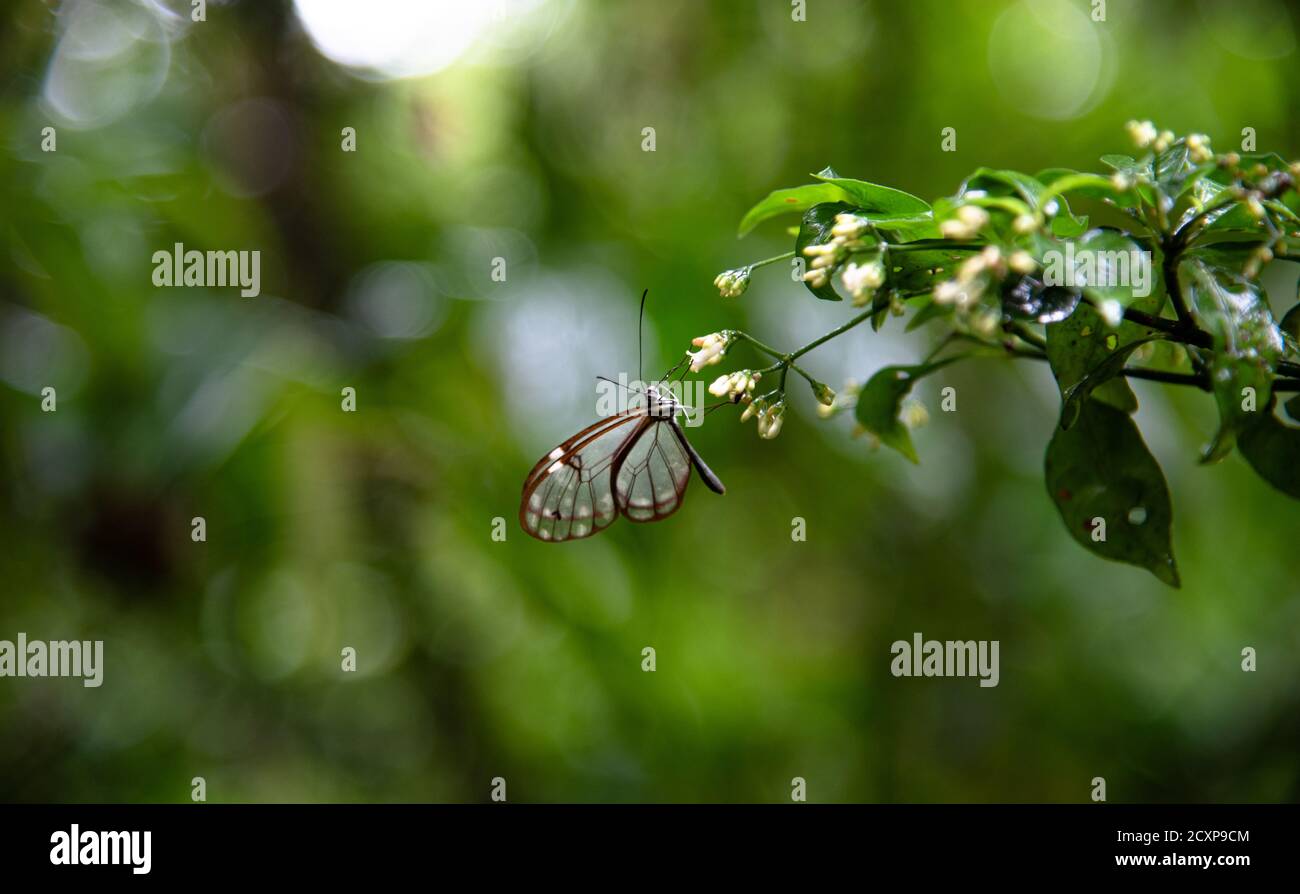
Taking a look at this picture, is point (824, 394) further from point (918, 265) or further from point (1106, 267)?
point (1106, 267)

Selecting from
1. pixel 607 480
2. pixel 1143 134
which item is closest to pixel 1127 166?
pixel 1143 134

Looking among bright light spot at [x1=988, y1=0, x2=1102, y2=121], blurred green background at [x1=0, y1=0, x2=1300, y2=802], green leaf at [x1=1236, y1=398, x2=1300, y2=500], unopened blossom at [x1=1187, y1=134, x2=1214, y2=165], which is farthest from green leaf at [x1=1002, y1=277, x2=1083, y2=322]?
bright light spot at [x1=988, y1=0, x2=1102, y2=121]

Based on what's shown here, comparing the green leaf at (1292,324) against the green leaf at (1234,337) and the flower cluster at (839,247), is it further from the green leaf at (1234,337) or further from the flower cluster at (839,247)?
A: the flower cluster at (839,247)

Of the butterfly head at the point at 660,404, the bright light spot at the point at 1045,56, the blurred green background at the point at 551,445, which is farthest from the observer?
the bright light spot at the point at 1045,56

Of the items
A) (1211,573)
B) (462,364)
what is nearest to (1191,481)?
(1211,573)

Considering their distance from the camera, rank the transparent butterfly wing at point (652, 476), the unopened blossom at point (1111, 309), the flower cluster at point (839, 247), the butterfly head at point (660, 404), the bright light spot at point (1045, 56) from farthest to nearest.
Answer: the bright light spot at point (1045, 56), the transparent butterfly wing at point (652, 476), the butterfly head at point (660, 404), the flower cluster at point (839, 247), the unopened blossom at point (1111, 309)

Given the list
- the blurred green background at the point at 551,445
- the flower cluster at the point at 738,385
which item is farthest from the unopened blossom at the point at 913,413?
the blurred green background at the point at 551,445

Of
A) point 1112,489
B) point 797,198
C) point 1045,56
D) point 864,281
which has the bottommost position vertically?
point 1112,489
